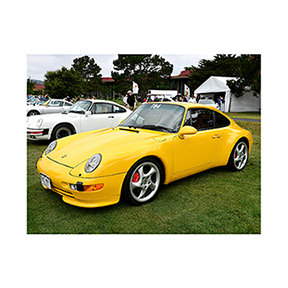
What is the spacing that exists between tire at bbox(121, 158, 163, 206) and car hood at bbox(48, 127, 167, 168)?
0.29m

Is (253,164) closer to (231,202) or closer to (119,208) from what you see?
(231,202)

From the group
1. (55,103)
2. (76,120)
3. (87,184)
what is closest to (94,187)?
(87,184)

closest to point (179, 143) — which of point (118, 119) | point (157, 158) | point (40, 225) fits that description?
point (157, 158)

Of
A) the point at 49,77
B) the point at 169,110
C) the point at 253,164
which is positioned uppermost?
the point at 49,77

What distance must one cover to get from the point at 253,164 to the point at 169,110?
8.20 ft

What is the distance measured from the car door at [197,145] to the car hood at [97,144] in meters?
0.38

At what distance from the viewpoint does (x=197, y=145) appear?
11.9 feet

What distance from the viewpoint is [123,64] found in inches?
A: 1505

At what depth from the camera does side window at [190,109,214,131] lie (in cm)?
381

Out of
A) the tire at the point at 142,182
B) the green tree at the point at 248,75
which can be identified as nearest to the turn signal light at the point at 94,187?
the tire at the point at 142,182

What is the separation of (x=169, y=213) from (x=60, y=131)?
5094mm

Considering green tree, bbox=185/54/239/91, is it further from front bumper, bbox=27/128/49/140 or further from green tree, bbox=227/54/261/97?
front bumper, bbox=27/128/49/140

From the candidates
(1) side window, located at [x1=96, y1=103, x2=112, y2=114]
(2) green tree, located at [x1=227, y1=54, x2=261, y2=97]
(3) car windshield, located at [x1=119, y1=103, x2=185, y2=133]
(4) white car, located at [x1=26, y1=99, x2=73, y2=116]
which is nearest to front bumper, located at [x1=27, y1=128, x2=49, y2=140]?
(1) side window, located at [x1=96, y1=103, x2=112, y2=114]

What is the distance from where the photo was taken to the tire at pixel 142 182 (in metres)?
2.89
